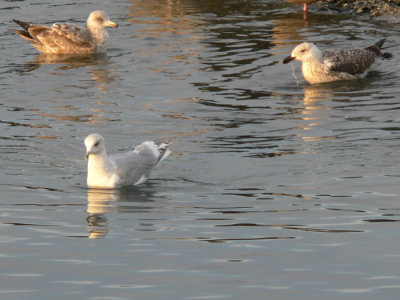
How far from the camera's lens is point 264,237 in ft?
34.6

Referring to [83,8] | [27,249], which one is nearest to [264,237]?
[27,249]

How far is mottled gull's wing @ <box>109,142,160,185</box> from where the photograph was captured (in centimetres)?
1327

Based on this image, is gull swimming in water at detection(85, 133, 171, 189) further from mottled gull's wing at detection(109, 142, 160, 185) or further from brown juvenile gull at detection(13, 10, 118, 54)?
brown juvenile gull at detection(13, 10, 118, 54)

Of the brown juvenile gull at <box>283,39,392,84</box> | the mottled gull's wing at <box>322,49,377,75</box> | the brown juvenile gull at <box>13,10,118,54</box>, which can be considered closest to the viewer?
the brown juvenile gull at <box>283,39,392,84</box>

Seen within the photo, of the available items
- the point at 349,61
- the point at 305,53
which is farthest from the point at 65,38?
the point at 349,61

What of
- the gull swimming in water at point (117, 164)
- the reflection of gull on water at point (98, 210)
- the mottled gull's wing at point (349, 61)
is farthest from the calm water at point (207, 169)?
the mottled gull's wing at point (349, 61)

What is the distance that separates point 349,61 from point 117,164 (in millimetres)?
7360

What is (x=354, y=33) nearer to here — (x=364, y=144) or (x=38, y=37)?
(x=38, y=37)

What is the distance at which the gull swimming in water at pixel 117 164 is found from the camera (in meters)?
13.0

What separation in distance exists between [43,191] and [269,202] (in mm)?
2794

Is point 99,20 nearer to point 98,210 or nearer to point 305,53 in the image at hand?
point 305,53

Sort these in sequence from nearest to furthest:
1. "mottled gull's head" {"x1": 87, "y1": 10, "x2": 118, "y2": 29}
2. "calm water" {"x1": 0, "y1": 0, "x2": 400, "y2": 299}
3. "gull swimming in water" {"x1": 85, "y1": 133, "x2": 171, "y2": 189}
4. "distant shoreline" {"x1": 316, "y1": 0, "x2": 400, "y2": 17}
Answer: "calm water" {"x1": 0, "y1": 0, "x2": 400, "y2": 299}, "gull swimming in water" {"x1": 85, "y1": 133, "x2": 171, "y2": 189}, "mottled gull's head" {"x1": 87, "y1": 10, "x2": 118, "y2": 29}, "distant shoreline" {"x1": 316, "y1": 0, "x2": 400, "y2": 17}

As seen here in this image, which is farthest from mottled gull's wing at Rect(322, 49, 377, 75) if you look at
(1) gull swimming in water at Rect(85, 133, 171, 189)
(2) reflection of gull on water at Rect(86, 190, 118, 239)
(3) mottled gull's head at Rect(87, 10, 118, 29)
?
(2) reflection of gull on water at Rect(86, 190, 118, 239)

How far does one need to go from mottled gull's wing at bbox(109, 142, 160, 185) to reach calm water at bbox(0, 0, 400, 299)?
0.21 m
